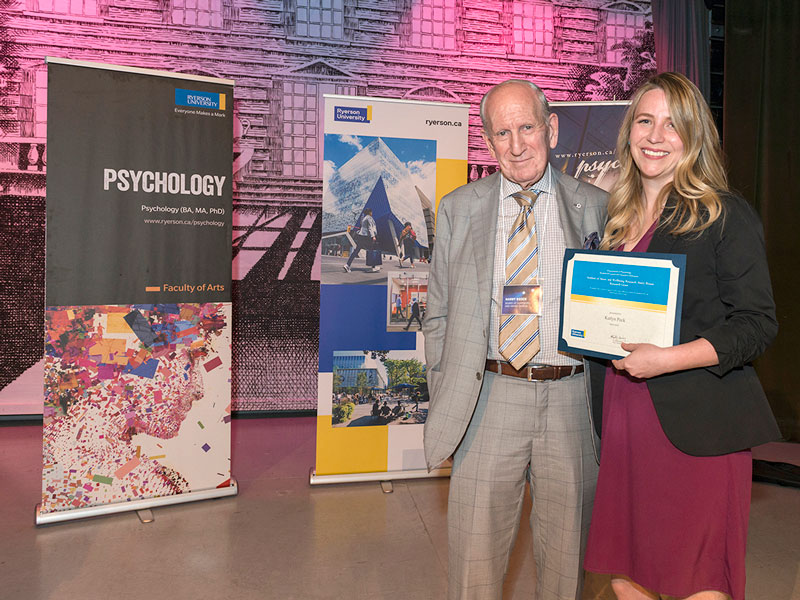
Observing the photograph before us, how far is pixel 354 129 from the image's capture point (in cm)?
356

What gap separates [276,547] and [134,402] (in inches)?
42.3

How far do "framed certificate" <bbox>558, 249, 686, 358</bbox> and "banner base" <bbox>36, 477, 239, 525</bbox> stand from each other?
2.49 meters

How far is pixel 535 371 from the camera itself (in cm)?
183

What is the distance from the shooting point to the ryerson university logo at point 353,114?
139 inches

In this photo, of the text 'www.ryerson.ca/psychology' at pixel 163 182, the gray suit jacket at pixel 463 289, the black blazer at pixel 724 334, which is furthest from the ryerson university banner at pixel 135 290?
the black blazer at pixel 724 334

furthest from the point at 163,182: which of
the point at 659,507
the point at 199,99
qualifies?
the point at 659,507

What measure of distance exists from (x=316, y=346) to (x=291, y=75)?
2.26 metres

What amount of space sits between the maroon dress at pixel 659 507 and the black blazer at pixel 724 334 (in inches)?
1.8

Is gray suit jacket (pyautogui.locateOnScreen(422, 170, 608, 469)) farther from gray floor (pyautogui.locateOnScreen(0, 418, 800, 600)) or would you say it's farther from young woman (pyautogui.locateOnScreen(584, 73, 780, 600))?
gray floor (pyautogui.locateOnScreen(0, 418, 800, 600))

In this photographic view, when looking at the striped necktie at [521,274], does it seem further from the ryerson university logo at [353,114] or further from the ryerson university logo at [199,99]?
the ryerson university logo at [199,99]

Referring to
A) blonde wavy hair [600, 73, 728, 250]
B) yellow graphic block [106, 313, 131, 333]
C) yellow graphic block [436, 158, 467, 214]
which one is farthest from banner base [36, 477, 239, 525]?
blonde wavy hair [600, 73, 728, 250]

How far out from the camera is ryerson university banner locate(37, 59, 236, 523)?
3.06 meters

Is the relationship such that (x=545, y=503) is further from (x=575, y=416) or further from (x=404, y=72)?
(x=404, y=72)

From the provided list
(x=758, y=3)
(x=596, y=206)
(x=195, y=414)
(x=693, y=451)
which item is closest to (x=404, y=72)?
(x=758, y=3)
